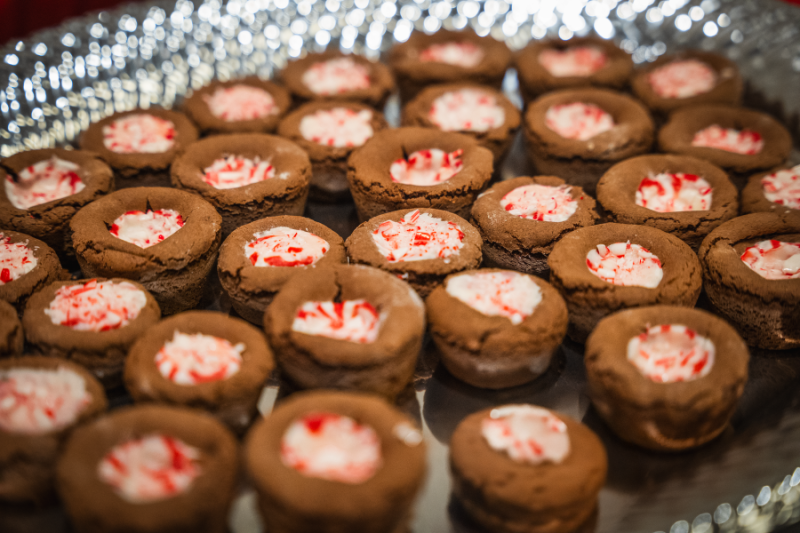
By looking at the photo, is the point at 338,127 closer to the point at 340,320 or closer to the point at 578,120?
the point at 578,120

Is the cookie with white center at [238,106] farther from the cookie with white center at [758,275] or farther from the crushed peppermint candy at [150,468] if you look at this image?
the cookie with white center at [758,275]

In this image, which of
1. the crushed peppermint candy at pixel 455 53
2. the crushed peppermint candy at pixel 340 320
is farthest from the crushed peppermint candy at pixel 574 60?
the crushed peppermint candy at pixel 340 320

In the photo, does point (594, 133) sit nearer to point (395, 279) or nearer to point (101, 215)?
point (395, 279)

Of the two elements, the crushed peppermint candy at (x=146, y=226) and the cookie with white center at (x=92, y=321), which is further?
the crushed peppermint candy at (x=146, y=226)

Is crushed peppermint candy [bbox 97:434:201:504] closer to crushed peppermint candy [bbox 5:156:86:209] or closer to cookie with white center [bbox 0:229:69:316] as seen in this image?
cookie with white center [bbox 0:229:69:316]

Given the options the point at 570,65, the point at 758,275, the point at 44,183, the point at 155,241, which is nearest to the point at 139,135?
the point at 44,183

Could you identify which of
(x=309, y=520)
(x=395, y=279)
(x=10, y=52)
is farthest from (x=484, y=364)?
(x=10, y=52)
